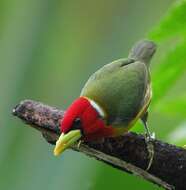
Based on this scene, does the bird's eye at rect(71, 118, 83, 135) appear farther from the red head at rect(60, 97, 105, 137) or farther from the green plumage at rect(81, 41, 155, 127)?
the green plumage at rect(81, 41, 155, 127)

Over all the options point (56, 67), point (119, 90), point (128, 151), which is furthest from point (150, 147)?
point (56, 67)

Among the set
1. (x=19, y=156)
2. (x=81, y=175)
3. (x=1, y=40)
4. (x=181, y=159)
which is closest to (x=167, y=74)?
(x=181, y=159)

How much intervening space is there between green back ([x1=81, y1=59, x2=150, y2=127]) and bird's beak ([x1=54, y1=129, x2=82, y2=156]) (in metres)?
0.20

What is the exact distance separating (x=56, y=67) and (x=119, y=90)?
66 cm

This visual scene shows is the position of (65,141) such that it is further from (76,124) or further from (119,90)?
(119,90)

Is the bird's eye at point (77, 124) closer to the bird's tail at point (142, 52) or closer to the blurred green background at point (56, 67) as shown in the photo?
the blurred green background at point (56, 67)

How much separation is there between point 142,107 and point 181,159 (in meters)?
0.36

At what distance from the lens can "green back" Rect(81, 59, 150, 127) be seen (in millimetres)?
2369

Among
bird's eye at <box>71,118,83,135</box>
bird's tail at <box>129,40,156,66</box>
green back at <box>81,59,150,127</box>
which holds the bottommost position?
bird's eye at <box>71,118,83,135</box>

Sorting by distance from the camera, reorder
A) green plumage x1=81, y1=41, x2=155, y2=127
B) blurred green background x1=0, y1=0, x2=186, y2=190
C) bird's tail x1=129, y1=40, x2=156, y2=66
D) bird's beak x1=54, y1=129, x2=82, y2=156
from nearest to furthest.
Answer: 1. bird's beak x1=54, y1=129, x2=82, y2=156
2. green plumage x1=81, y1=41, x2=155, y2=127
3. blurred green background x1=0, y1=0, x2=186, y2=190
4. bird's tail x1=129, y1=40, x2=156, y2=66

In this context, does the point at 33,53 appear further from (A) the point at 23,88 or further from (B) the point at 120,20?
(B) the point at 120,20

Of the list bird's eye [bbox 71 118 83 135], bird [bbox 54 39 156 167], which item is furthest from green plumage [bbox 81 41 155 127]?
bird's eye [bbox 71 118 83 135]

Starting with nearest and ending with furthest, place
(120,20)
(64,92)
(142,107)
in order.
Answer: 1. (142,107)
2. (64,92)
3. (120,20)

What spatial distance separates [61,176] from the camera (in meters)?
2.60
